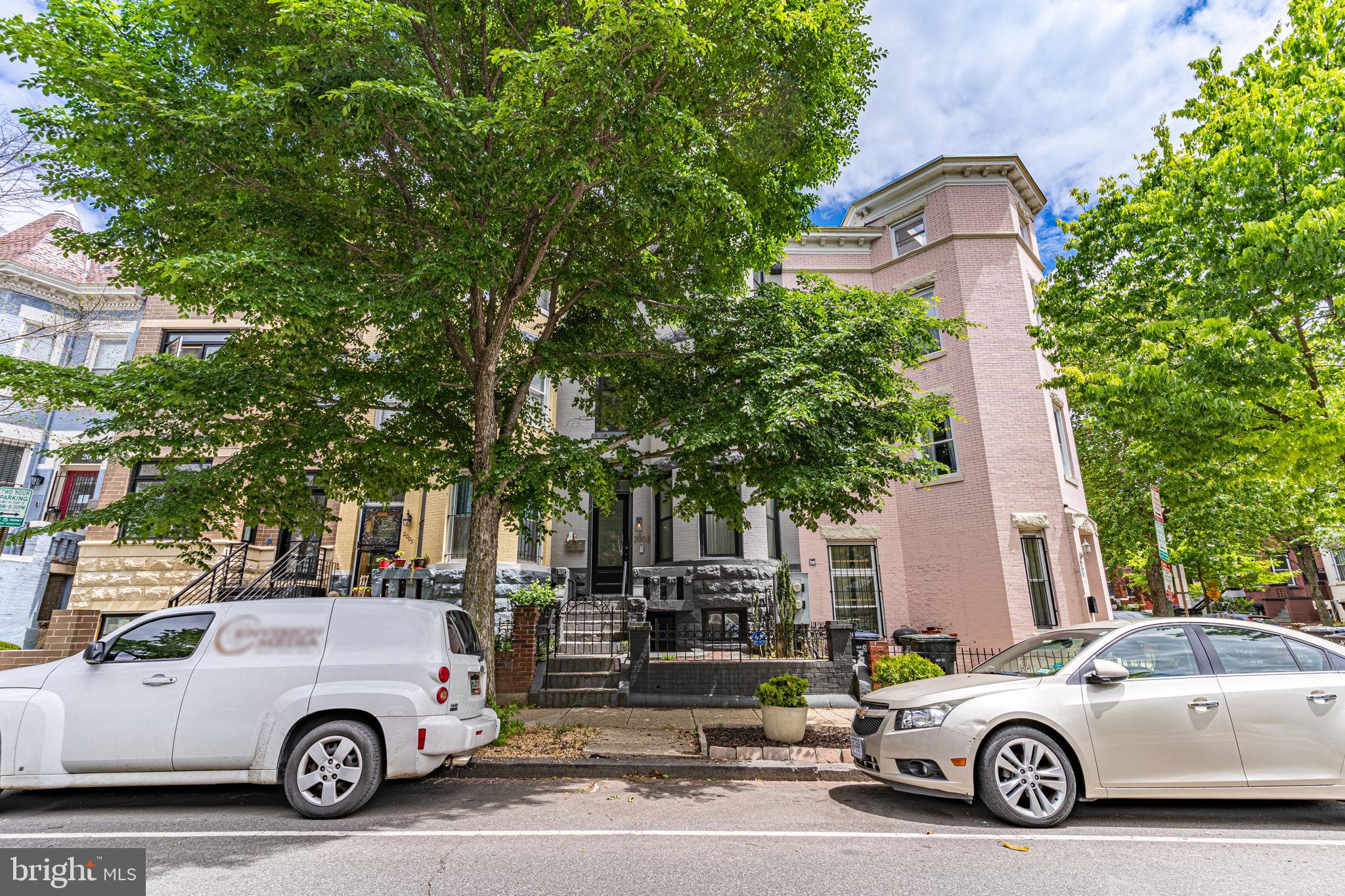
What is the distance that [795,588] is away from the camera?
1538 centimetres

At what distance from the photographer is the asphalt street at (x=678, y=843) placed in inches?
163

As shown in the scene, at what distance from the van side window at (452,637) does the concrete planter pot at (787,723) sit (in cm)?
408

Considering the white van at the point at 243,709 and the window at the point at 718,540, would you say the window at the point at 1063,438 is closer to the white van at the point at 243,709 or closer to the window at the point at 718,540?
the window at the point at 718,540

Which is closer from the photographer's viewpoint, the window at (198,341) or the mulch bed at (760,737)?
the mulch bed at (760,737)

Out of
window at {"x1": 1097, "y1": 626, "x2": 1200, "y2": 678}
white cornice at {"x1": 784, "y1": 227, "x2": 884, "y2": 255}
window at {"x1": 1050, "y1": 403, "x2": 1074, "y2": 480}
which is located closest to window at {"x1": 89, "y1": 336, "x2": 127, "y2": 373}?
white cornice at {"x1": 784, "y1": 227, "x2": 884, "y2": 255}

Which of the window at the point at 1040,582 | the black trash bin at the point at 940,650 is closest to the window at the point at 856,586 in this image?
the window at the point at 1040,582

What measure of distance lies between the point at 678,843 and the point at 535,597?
8.52m

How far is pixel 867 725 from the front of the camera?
634cm

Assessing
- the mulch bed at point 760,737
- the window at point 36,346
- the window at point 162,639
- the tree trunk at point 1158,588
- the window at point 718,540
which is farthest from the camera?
the tree trunk at point 1158,588

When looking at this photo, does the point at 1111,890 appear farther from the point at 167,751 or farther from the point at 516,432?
the point at 516,432

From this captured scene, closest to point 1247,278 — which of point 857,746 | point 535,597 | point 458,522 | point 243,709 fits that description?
point 857,746

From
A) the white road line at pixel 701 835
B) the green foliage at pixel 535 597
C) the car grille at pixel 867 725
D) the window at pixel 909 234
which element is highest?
the window at pixel 909 234

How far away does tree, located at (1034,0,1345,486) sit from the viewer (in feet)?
30.6

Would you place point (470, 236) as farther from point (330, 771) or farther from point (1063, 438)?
point (1063, 438)
